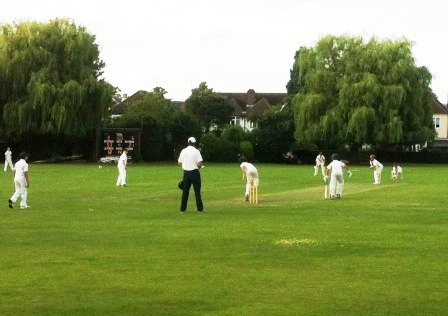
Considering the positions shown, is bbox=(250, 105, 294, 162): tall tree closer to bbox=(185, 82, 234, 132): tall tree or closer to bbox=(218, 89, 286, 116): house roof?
bbox=(185, 82, 234, 132): tall tree

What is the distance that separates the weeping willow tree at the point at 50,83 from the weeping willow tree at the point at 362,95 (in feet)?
59.2

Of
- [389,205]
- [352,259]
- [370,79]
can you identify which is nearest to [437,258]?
[352,259]

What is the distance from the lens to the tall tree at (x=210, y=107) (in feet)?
382

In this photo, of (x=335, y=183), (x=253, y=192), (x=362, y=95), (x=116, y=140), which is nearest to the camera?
(x=253, y=192)

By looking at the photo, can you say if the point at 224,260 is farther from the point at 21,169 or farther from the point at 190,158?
the point at 21,169

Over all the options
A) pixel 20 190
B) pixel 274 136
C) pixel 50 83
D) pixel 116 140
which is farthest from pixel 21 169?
pixel 274 136

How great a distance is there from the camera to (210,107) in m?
117

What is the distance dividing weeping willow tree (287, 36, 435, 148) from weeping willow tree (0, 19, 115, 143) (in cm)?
1805

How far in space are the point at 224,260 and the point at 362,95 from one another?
64.2 metres

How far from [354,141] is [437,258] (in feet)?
214

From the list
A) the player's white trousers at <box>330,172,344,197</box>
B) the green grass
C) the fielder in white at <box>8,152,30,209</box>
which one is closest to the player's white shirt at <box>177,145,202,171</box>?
the green grass

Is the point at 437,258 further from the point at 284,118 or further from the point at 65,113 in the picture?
the point at 284,118

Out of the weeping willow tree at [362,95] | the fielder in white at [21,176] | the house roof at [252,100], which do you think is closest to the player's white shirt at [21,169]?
the fielder in white at [21,176]

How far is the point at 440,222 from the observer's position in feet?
66.3
